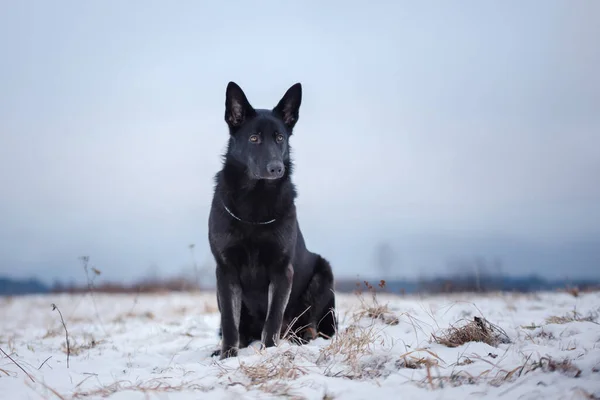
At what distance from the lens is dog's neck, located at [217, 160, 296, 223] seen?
15.0ft

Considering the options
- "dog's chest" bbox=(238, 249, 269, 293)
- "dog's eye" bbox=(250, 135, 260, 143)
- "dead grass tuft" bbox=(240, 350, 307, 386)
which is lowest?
"dead grass tuft" bbox=(240, 350, 307, 386)

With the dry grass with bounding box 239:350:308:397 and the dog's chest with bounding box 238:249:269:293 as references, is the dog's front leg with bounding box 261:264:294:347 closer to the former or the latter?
the dog's chest with bounding box 238:249:269:293

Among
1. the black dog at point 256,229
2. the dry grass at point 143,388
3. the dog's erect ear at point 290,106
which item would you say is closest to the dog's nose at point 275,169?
the black dog at point 256,229

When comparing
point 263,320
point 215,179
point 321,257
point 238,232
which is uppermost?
point 215,179

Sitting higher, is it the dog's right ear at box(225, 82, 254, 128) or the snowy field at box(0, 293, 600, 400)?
the dog's right ear at box(225, 82, 254, 128)

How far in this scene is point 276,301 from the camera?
4.52 meters

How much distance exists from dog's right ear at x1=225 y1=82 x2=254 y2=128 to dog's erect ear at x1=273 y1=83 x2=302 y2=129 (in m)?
0.38

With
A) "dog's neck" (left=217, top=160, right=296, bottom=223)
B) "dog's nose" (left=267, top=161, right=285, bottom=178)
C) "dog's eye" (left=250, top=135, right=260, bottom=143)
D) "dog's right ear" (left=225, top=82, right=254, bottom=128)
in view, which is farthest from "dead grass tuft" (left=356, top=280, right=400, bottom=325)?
"dog's right ear" (left=225, top=82, right=254, bottom=128)

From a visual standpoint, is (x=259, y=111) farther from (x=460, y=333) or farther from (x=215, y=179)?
(x=460, y=333)

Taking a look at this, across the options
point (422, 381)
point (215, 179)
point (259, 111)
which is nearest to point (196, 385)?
point (422, 381)

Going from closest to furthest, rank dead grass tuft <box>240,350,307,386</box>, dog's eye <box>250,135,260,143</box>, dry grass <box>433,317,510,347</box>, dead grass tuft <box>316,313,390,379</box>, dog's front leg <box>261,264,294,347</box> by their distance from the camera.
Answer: dead grass tuft <box>240,350,307,386</box>, dead grass tuft <box>316,313,390,379</box>, dry grass <box>433,317,510,347</box>, dog's front leg <box>261,264,294,347</box>, dog's eye <box>250,135,260,143</box>

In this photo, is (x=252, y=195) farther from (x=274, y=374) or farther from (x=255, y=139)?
(x=274, y=374)

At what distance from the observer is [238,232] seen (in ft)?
14.6

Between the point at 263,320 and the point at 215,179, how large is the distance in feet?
5.49
